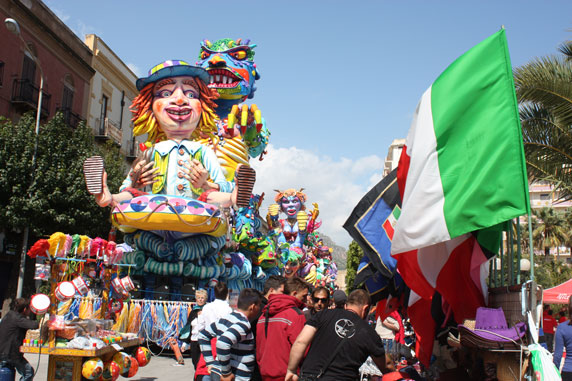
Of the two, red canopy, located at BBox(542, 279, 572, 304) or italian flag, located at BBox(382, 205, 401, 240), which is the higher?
italian flag, located at BBox(382, 205, 401, 240)

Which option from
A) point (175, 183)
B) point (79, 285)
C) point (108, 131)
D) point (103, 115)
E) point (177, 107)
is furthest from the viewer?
point (103, 115)

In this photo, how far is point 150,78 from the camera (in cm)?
1395

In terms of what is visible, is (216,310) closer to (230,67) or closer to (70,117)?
(230,67)

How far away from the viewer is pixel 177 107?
45.0 feet

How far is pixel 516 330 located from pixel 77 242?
557 centimetres

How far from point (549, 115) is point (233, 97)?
34.3ft

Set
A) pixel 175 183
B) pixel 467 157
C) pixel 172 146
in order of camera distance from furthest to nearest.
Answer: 1. pixel 172 146
2. pixel 175 183
3. pixel 467 157

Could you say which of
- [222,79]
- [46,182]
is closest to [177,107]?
[222,79]

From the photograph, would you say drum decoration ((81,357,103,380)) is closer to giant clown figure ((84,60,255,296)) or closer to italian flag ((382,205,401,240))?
italian flag ((382,205,401,240))

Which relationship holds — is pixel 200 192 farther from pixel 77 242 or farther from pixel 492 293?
pixel 492 293

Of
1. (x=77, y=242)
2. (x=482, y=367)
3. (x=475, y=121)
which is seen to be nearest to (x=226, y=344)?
(x=482, y=367)

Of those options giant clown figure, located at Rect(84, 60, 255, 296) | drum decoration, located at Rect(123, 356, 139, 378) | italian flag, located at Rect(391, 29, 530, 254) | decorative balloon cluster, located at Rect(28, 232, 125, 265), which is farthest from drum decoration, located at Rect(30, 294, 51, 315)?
giant clown figure, located at Rect(84, 60, 255, 296)

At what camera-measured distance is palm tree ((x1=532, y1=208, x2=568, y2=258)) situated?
41.6 m

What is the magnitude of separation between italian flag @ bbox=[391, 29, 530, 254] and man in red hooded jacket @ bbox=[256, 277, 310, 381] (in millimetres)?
1029
